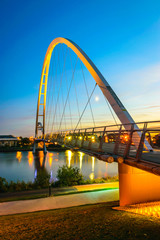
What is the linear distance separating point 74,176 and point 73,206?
5.90m

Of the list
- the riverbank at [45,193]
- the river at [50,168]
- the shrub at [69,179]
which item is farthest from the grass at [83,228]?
the river at [50,168]

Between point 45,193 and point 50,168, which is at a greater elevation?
point 45,193

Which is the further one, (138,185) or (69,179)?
(69,179)

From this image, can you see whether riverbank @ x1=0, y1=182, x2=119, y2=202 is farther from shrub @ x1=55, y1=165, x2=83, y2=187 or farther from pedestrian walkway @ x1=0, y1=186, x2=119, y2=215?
shrub @ x1=55, y1=165, x2=83, y2=187

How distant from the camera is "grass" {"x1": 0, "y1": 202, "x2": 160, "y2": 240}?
16.4 feet

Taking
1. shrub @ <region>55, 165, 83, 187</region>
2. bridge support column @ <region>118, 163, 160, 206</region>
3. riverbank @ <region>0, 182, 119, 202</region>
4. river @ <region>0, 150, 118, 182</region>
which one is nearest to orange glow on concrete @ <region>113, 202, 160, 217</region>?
bridge support column @ <region>118, 163, 160, 206</region>

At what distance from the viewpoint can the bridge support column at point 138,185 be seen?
8211mm

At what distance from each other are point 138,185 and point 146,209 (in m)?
1.02

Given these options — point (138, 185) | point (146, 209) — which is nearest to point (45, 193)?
point (138, 185)

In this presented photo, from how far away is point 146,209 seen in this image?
24.7ft

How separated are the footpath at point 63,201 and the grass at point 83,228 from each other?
7.30ft

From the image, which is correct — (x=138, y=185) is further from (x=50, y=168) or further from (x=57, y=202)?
(x=50, y=168)

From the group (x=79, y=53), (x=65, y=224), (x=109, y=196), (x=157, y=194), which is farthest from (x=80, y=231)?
(x=79, y=53)

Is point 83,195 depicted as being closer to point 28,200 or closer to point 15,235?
point 28,200
